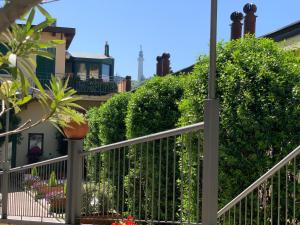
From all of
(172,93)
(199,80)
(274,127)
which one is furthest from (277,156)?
(172,93)

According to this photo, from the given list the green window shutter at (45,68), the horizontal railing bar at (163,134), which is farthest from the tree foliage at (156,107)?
the green window shutter at (45,68)

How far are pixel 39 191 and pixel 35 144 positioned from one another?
16.0 meters

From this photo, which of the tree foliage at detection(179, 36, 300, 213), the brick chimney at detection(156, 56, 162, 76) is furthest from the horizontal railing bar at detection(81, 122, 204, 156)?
the brick chimney at detection(156, 56, 162, 76)

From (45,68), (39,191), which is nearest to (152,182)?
(39,191)

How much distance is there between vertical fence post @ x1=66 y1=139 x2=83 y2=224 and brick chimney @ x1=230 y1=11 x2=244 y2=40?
7.32 m

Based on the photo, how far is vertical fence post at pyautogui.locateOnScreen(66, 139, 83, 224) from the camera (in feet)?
20.2

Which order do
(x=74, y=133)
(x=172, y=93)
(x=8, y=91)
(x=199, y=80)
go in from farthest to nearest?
1. (x=172, y=93)
2. (x=74, y=133)
3. (x=199, y=80)
4. (x=8, y=91)

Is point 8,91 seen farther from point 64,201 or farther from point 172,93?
point 172,93

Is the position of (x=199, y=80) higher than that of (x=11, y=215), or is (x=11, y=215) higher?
(x=199, y=80)

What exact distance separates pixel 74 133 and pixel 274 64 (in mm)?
2554

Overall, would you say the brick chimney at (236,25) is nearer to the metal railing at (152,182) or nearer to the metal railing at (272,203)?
the metal railing at (152,182)

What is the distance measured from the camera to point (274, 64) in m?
5.14

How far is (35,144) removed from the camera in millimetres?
23156

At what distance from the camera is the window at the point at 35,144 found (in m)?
22.7
